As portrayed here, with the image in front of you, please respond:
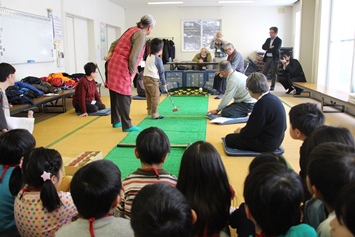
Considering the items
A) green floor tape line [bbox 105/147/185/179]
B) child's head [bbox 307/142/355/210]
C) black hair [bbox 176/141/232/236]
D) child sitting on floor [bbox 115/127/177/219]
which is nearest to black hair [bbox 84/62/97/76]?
green floor tape line [bbox 105/147/185/179]

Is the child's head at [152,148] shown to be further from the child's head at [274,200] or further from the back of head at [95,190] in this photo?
the child's head at [274,200]

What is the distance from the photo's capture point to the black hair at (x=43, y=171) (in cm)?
156

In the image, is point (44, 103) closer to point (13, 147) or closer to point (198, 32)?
point (13, 147)

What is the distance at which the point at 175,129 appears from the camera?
4672 mm

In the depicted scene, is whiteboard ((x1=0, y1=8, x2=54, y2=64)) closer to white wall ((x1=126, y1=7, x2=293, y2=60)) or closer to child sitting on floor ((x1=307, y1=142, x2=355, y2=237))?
child sitting on floor ((x1=307, y1=142, x2=355, y2=237))

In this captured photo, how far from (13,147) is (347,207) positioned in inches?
66.2

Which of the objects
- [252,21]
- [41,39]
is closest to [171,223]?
[41,39]

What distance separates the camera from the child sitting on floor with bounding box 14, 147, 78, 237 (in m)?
1.62

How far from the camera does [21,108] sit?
461cm

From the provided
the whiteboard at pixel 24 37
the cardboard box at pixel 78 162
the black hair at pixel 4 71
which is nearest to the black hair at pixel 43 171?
the cardboard box at pixel 78 162

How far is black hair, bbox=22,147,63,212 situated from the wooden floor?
1307mm

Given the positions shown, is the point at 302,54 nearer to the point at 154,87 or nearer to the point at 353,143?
the point at 154,87

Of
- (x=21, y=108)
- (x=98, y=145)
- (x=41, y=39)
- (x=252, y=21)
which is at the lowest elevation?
(x=98, y=145)

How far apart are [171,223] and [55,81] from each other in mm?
5866
